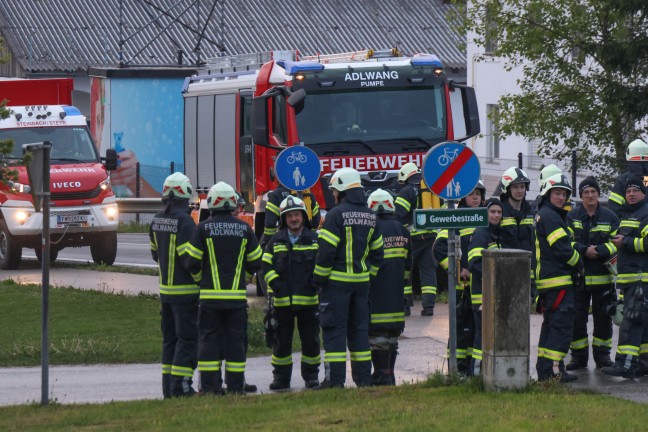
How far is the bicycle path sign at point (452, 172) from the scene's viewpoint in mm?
11211

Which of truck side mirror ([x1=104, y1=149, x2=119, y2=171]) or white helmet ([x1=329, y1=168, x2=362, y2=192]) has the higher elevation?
truck side mirror ([x1=104, y1=149, x2=119, y2=171])

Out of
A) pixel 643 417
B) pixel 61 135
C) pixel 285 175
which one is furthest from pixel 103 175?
pixel 643 417

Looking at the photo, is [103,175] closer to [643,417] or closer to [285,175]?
[285,175]

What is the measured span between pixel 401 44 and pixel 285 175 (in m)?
37.4

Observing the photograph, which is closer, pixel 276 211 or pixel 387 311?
pixel 387 311

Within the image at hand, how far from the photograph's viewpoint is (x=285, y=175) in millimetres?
15523

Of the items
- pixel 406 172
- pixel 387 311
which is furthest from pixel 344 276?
pixel 406 172

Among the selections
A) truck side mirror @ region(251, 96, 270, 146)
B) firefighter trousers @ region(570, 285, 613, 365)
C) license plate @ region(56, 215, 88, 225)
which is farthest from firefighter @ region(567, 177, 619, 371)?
license plate @ region(56, 215, 88, 225)

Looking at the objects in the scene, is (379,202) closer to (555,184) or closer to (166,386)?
(555,184)

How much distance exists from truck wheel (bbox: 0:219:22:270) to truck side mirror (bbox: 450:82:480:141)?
8968mm

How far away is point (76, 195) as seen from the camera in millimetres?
22906

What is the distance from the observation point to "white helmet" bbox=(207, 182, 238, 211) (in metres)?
11.2

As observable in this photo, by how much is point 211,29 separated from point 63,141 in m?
27.8

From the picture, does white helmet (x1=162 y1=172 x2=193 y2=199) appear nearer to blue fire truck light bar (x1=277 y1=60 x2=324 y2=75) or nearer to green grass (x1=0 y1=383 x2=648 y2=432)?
green grass (x1=0 y1=383 x2=648 y2=432)
